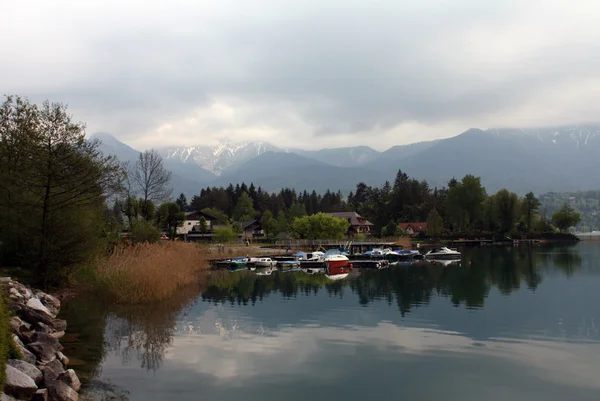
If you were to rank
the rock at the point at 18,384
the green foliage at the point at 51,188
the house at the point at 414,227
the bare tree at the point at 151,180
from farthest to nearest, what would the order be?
the house at the point at 414,227, the bare tree at the point at 151,180, the green foliage at the point at 51,188, the rock at the point at 18,384

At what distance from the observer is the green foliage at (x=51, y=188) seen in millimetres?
27625

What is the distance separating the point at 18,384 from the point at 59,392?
153cm

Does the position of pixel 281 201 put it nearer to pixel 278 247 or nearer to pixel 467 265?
pixel 278 247

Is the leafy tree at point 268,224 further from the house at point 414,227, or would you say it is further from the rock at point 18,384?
the rock at point 18,384

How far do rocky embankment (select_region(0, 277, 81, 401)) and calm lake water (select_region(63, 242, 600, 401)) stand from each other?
Answer: 1.51 m

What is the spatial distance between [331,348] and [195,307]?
13368 millimetres

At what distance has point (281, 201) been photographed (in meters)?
156

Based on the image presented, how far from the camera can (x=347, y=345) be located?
21.2m

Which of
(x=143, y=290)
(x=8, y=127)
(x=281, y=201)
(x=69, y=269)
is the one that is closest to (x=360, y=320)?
(x=143, y=290)

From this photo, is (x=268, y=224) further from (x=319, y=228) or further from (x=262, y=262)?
(x=262, y=262)

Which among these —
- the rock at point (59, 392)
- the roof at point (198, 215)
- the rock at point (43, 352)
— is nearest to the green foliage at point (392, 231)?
the roof at point (198, 215)

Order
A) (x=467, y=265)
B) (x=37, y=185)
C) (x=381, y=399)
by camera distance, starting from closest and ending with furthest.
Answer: (x=381, y=399)
(x=37, y=185)
(x=467, y=265)

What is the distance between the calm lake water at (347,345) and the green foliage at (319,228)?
56.1 m

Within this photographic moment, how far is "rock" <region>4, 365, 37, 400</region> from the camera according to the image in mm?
11188
